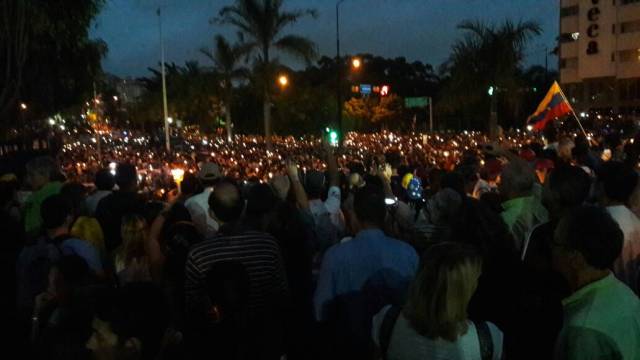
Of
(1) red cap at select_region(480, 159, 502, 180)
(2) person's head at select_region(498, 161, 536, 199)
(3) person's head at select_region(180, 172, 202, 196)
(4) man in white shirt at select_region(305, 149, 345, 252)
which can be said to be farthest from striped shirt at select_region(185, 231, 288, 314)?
(1) red cap at select_region(480, 159, 502, 180)

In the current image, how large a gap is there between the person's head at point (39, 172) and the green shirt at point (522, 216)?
4313mm

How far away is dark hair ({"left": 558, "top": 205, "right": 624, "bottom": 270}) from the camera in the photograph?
2.77 meters

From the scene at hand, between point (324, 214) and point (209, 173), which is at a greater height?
point (209, 173)

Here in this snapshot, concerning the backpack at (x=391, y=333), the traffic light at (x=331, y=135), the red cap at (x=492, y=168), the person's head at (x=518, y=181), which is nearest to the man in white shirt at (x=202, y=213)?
the person's head at (x=518, y=181)

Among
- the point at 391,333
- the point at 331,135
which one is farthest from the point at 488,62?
the point at 391,333

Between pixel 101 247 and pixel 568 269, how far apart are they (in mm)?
3753

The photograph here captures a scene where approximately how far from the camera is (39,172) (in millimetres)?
6648

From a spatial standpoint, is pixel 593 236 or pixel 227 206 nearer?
pixel 593 236

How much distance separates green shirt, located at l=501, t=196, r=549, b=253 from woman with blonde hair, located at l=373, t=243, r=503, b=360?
6.65ft

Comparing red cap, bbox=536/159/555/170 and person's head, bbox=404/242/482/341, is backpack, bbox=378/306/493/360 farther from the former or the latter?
red cap, bbox=536/159/555/170

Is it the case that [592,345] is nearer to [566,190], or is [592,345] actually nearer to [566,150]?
[566,190]

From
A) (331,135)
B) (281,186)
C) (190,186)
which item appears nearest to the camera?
(281,186)

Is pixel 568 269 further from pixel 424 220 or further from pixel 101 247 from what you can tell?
pixel 101 247

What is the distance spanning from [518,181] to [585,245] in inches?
81.9
